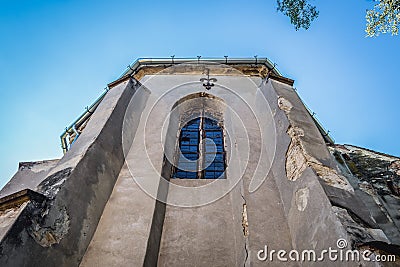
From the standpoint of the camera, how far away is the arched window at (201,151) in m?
6.20

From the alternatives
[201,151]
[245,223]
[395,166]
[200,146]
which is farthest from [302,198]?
[200,146]

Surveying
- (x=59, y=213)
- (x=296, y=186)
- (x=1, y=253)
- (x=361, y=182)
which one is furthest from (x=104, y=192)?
(x=361, y=182)

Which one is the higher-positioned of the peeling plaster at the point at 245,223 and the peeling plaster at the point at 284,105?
the peeling plaster at the point at 284,105

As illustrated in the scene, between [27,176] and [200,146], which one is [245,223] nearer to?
[200,146]

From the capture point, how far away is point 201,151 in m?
6.77

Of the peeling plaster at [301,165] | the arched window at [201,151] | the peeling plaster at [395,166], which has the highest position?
the arched window at [201,151]

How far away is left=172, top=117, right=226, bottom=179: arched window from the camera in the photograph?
6196 millimetres

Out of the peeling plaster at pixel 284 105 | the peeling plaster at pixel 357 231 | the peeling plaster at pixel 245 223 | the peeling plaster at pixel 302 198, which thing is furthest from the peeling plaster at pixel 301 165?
the peeling plaster at pixel 245 223

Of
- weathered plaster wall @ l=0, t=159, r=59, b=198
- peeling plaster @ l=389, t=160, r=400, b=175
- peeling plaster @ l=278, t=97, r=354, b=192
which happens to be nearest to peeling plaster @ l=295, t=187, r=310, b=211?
peeling plaster @ l=278, t=97, r=354, b=192

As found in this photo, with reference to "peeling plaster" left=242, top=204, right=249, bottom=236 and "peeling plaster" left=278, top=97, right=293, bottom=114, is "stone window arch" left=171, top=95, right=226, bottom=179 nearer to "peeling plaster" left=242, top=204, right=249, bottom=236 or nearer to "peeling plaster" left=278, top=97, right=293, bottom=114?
"peeling plaster" left=242, top=204, right=249, bottom=236

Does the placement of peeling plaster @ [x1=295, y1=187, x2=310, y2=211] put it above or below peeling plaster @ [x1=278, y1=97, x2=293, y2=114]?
below

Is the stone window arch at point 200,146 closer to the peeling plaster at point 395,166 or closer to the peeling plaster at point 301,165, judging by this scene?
the peeling plaster at point 301,165

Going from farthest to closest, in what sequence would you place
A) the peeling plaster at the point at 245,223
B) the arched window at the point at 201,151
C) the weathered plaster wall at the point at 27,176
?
1. the arched window at the point at 201,151
2. the weathered plaster wall at the point at 27,176
3. the peeling plaster at the point at 245,223

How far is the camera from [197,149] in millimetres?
6938
